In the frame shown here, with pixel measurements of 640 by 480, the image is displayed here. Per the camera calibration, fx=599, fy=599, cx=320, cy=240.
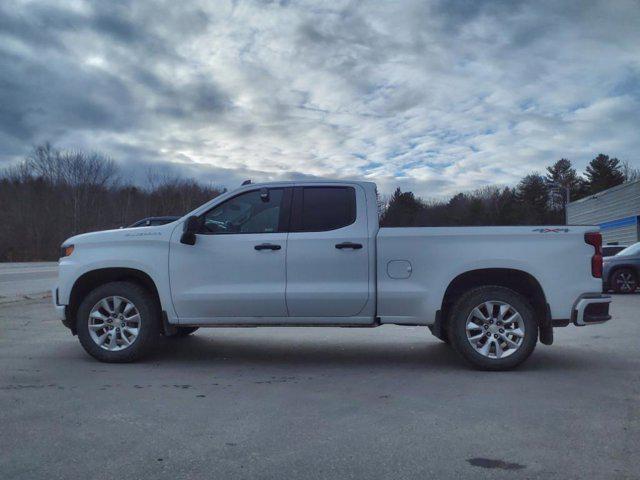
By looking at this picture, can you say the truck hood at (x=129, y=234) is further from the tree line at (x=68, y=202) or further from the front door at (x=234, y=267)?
the tree line at (x=68, y=202)

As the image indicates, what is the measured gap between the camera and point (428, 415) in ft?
15.0

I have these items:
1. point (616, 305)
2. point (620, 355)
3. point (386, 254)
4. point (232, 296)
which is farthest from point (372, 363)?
point (616, 305)

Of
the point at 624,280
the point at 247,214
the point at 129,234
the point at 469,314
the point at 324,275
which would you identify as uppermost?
the point at 247,214

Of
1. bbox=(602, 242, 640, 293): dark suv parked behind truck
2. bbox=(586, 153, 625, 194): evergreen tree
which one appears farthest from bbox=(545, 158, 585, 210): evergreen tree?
bbox=(602, 242, 640, 293): dark suv parked behind truck

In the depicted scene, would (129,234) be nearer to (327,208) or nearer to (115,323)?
(115,323)

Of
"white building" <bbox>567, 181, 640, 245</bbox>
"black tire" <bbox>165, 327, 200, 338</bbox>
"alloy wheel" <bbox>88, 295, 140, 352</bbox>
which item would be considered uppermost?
"white building" <bbox>567, 181, 640, 245</bbox>

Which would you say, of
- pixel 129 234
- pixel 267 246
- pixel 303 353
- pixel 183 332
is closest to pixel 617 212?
pixel 303 353

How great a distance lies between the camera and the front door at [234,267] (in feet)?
20.8

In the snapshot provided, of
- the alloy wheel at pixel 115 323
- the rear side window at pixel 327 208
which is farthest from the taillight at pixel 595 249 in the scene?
the alloy wheel at pixel 115 323

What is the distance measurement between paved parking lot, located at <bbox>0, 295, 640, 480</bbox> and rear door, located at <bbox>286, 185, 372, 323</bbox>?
694mm

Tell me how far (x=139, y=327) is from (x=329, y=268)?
219cm

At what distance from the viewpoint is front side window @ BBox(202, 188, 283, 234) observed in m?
6.54

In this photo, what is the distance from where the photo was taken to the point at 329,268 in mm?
6301

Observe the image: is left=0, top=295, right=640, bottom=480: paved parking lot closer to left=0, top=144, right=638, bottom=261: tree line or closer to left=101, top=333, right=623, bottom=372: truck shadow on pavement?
left=101, top=333, right=623, bottom=372: truck shadow on pavement
